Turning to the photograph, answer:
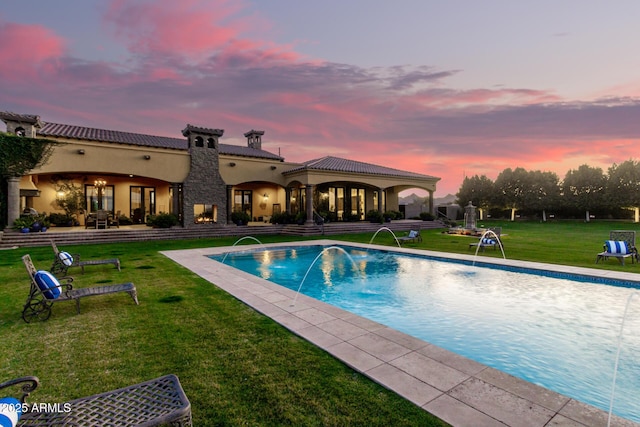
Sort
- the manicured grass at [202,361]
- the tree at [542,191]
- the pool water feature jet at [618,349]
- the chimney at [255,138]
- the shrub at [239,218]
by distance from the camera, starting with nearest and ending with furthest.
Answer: the manicured grass at [202,361]
the pool water feature jet at [618,349]
the shrub at [239,218]
the chimney at [255,138]
the tree at [542,191]

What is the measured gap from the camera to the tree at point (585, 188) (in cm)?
3828

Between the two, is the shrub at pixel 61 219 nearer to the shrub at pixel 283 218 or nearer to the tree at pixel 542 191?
the shrub at pixel 283 218

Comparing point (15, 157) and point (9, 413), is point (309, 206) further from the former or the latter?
point (9, 413)

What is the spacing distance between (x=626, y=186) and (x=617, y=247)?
36333 mm

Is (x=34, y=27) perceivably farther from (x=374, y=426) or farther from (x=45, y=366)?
(x=374, y=426)

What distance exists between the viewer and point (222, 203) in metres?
22.5

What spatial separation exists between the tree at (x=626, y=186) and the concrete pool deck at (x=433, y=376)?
152ft

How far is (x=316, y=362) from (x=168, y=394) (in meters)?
1.67

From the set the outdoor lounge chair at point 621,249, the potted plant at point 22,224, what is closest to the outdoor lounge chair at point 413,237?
the outdoor lounge chair at point 621,249

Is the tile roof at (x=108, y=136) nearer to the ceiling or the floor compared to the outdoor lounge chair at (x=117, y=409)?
nearer to the ceiling

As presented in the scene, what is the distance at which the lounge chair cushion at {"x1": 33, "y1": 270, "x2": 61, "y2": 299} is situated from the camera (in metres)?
5.25

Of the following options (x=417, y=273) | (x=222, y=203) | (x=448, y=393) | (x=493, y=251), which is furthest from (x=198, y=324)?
(x=222, y=203)

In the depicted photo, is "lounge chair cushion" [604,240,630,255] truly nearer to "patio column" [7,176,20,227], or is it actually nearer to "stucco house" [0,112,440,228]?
"stucco house" [0,112,440,228]

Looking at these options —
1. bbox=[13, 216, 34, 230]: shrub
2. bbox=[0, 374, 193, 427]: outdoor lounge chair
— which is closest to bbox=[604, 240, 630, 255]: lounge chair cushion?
bbox=[0, 374, 193, 427]: outdoor lounge chair
